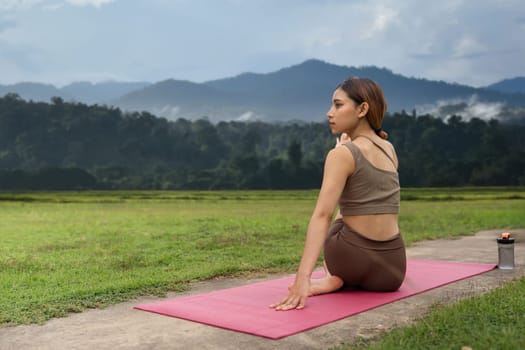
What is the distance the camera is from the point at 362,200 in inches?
167

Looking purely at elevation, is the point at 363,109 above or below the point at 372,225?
above

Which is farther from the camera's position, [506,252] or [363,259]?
[506,252]

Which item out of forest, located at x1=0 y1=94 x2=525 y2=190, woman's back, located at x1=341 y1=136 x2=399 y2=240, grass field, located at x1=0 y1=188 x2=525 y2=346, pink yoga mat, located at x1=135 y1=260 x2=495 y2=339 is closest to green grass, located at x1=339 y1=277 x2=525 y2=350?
pink yoga mat, located at x1=135 y1=260 x2=495 y2=339

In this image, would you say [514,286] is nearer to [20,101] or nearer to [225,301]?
[225,301]

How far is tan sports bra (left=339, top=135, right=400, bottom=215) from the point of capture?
13.8 ft

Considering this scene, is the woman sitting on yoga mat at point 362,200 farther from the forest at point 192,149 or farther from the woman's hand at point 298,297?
the forest at point 192,149

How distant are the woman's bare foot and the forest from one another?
39.0 metres

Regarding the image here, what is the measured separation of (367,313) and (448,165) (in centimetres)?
4180

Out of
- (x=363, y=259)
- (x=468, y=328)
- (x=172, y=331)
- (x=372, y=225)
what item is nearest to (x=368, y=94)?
(x=372, y=225)

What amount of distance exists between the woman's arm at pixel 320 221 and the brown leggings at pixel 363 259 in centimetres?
32

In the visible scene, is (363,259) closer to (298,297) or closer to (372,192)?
(372,192)

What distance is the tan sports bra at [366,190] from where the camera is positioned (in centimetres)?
419

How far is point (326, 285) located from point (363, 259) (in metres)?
0.32

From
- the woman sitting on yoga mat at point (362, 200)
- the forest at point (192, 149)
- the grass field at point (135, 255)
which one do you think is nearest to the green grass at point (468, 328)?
the woman sitting on yoga mat at point (362, 200)
